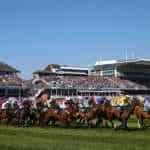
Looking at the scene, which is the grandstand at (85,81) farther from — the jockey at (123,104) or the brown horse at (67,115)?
the brown horse at (67,115)

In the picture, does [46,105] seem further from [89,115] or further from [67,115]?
[89,115]

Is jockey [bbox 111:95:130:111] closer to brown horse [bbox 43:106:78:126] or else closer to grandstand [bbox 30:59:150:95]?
brown horse [bbox 43:106:78:126]

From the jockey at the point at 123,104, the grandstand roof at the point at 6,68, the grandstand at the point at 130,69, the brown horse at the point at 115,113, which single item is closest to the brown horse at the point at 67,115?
the brown horse at the point at 115,113

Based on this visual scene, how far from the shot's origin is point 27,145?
52.4 feet

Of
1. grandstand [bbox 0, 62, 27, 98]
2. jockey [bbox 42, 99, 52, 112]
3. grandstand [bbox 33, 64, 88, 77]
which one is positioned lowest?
jockey [bbox 42, 99, 52, 112]

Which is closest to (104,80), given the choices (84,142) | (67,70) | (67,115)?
(67,70)

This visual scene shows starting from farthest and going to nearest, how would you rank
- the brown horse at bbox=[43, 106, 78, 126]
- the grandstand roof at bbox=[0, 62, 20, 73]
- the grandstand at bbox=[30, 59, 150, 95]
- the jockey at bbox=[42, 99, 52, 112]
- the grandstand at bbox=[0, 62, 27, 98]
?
the grandstand roof at bbox=[0, 62, 20, 73], the grandstand at bbox=[30, 59, 150, 95], the grandstand at bbox=[0, 62, 27, 98], the jockey at bbox=[42, 99, 52, 112], the brown horse at bbox=[43, 106, 78, 126]

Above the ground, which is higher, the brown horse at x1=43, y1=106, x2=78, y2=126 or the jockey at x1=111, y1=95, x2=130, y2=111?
the jockey at x1=111, y1=95, x2=130, y2=111

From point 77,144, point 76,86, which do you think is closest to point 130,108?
point 77,144

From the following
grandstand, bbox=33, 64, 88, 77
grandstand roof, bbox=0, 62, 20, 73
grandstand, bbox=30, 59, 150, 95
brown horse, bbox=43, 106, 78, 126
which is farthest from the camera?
grandstand, bbox=33, 64, 88, 77

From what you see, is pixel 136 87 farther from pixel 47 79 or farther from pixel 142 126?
pixel 142 126

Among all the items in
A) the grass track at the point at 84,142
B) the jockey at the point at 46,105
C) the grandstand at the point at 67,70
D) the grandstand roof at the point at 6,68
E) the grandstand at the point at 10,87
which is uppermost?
the grandstand at the point at 67,70

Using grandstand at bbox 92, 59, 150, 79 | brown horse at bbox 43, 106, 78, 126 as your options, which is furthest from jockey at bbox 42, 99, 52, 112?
grandstand at bbox 92, 59, 150, 79

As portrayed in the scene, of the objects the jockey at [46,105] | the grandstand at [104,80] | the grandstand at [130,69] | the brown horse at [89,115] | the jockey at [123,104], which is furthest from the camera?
the grandstand at [130,69]
